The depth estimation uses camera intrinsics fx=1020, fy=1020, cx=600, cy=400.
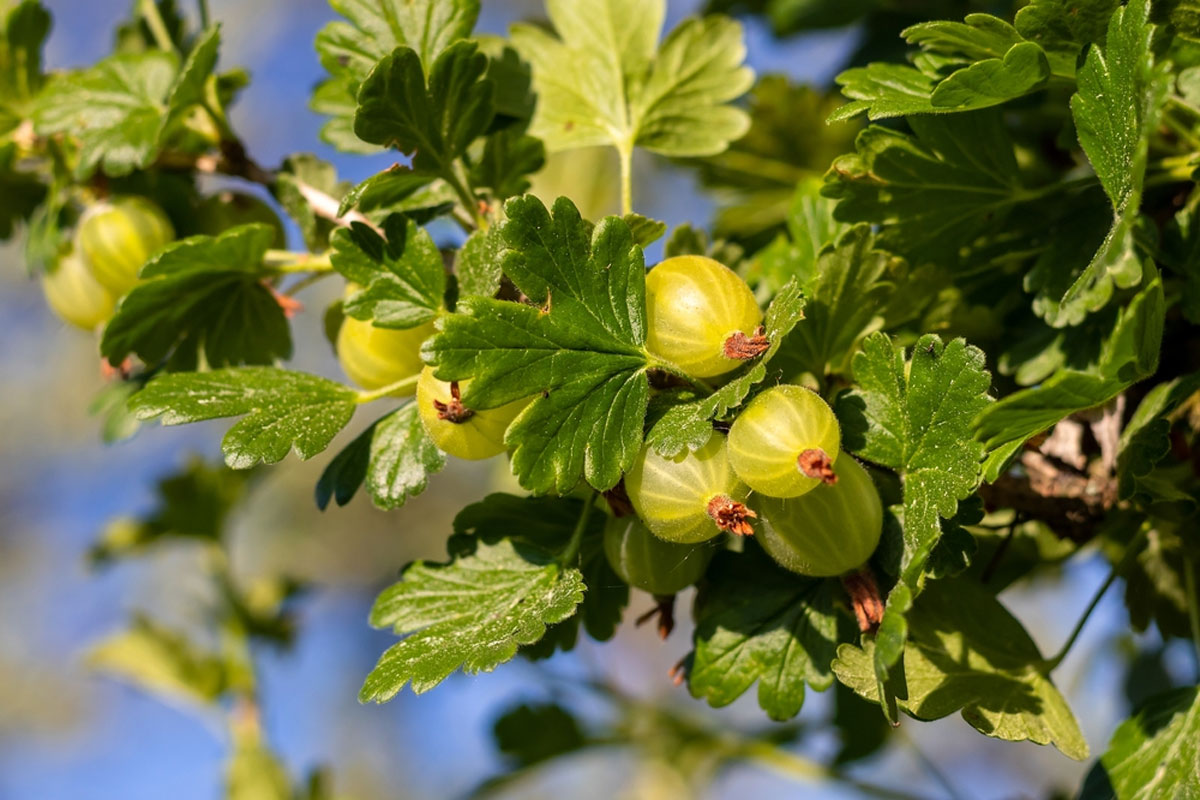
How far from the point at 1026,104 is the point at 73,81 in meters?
Result: 0.79

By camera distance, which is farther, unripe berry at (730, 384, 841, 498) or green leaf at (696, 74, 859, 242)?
green leaf at (696, 74, 859, 242)

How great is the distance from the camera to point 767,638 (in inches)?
25.4

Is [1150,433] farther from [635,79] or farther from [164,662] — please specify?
[164,662]

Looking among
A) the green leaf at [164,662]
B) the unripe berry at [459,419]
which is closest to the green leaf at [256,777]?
the green leaf at [164,662]

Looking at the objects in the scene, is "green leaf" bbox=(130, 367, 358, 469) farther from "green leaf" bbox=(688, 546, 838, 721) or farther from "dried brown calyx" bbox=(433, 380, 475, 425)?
"green leaf" bbox=(688, 546, 838, 721)

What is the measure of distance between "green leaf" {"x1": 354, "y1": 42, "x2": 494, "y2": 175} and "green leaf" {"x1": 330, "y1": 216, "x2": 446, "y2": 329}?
5cm

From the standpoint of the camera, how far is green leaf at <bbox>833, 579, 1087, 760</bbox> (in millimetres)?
590

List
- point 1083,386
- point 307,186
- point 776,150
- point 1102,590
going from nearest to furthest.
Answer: point 1083,386, point 1102,590, point 307,186, point 776,150

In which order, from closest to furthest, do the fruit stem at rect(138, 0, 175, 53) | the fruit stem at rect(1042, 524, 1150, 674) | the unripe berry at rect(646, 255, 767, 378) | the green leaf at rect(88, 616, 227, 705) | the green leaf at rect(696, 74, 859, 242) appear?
the unripe berry at rect(646, 255, 767, 378) < the fruit stem at rect(1042, 524, 1150, 674) < the fruit stem at rect(138, 0, 175, 53) < the green leaf at rect(696, 74, 859, 242) < the green leaf at rect(88, 616, 227, 705)

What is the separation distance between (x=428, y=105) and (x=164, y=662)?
947mm

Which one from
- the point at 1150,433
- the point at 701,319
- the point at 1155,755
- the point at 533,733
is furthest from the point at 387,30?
the point at 533,733

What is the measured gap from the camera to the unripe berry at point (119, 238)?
0.80m

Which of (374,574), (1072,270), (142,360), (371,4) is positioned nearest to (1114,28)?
(1072,270)

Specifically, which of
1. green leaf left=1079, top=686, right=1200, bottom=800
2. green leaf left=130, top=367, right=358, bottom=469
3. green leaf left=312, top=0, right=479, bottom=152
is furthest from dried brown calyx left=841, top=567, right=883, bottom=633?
green leaf left=312, top=0, right=479, bottom=152
